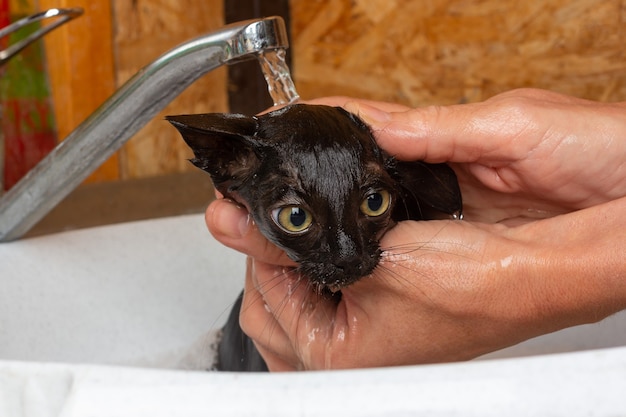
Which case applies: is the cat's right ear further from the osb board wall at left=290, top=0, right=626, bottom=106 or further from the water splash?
the osb board wall at left=290, top=0, right=626, bottom=106

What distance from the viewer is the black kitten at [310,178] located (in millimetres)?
679

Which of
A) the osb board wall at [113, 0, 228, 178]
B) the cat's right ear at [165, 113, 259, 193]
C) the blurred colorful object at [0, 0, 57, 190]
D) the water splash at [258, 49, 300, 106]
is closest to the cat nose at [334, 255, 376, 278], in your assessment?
the cat's right ear at [165, 113, 259, 193]

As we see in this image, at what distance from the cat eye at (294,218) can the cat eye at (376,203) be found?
6cm

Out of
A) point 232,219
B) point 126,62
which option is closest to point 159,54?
point 126,62

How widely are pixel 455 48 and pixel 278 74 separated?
1.16 metres

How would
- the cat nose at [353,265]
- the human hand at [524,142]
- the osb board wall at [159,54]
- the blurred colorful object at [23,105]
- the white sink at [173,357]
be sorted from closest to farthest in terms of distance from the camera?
the white sink at [173,357] → the cat nose at [353,265] → the human hand at [524,142] → the blurred colorful object at [23,105] → the osb board wall at [159,54]

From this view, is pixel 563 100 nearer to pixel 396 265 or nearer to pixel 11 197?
pixel 396 265

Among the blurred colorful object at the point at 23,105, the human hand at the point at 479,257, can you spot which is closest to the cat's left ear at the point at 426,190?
the human hand at the point at 479,257

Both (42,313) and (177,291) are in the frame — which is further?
(177,291)

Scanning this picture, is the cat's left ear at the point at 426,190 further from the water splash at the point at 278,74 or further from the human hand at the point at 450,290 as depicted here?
the water splash at the point at 278,74

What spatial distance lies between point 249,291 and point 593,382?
24.0 inches

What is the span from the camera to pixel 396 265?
772 mm

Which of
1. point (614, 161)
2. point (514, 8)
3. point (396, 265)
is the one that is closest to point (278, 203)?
point (396, 265)

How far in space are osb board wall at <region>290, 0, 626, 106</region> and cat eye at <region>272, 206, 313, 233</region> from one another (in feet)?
4.42
